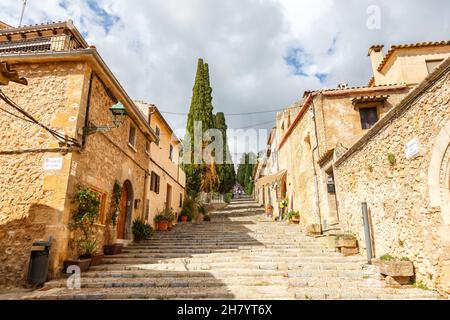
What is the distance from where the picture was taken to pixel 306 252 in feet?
30.2

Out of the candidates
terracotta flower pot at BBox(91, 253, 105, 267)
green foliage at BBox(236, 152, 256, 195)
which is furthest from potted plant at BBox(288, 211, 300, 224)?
green foliage at BBox(236, 152, 256, 195)

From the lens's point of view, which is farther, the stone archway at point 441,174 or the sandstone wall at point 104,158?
the sandstone wall at point 104,158

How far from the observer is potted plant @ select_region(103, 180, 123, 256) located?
9.06 metres

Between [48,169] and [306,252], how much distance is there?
26.7 feet

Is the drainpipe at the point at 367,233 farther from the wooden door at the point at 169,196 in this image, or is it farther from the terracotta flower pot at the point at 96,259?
the wooden door at the point at 169,196

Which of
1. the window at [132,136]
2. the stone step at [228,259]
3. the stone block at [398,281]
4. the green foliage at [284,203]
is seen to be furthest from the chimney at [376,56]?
the window at [132,136]

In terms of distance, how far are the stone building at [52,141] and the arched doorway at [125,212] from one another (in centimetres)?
101

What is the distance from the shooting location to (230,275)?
275 inches

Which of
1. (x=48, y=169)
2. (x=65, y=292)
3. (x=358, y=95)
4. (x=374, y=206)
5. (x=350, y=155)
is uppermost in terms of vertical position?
(x=358, y=95)

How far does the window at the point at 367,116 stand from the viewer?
1255 cm

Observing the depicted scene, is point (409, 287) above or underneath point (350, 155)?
underneath

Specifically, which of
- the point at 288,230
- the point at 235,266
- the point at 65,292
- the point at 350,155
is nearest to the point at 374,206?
the point at 350,155

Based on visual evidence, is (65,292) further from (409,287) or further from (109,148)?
(409,287)

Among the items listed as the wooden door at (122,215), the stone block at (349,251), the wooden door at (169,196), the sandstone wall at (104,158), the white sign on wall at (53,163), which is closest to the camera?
the white sign on wall at (53,163)
